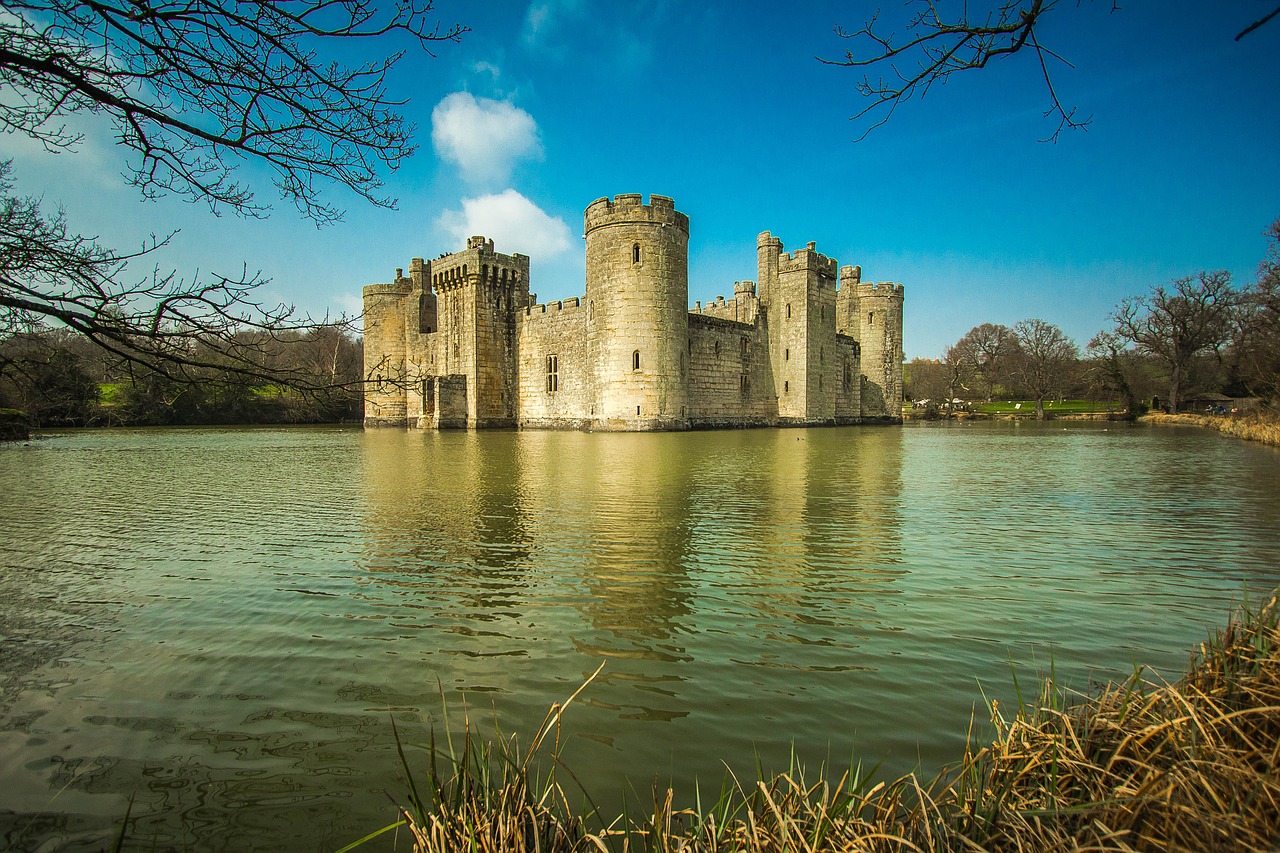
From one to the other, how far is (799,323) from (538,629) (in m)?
32.6

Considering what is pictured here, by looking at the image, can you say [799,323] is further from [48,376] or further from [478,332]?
[48,376]

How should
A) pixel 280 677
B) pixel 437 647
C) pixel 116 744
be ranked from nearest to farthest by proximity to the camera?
pixel 116 744 < pixel 280 677 < pixel 437 647

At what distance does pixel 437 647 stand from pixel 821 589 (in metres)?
2.82

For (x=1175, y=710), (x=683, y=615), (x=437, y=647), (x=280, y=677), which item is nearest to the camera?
(x=1175, y=710)

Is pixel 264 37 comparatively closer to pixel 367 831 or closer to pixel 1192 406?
pixel 367 831

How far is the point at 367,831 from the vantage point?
2.14 m

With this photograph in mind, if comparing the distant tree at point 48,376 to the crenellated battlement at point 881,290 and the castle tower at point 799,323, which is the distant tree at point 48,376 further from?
the crenellated battlement at point 881,290

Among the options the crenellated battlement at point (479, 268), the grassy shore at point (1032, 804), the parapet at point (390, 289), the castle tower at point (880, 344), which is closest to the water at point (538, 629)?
the grassy shore at point (1032, 804)

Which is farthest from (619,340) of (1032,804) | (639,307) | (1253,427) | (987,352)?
(987,352)

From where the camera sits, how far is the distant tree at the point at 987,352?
222 ft

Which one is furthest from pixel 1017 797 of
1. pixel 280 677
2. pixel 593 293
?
pixel 593 293

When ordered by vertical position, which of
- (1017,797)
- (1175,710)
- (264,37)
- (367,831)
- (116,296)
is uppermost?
(264,37)

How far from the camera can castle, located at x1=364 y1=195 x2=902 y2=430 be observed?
27.5 m

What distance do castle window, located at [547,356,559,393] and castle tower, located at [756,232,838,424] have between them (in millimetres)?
12358
